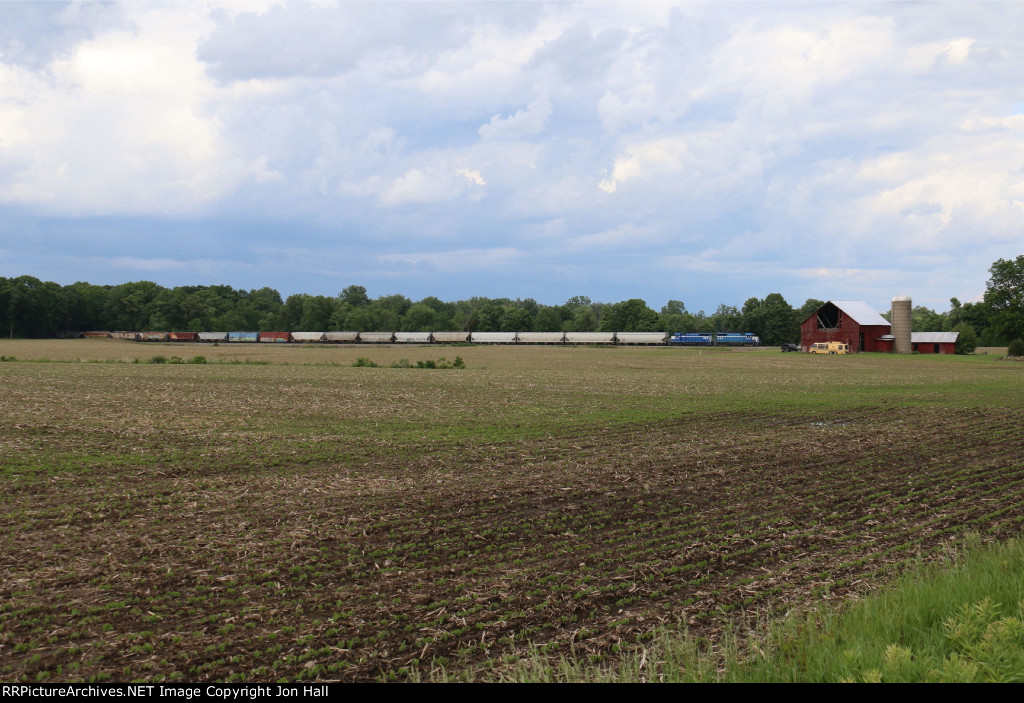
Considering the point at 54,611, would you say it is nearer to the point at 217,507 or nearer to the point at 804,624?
the point at 217,507

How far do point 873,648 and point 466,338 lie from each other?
513ft

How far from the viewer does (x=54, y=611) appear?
7.33 meters

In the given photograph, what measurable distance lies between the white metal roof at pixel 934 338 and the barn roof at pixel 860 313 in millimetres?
5744

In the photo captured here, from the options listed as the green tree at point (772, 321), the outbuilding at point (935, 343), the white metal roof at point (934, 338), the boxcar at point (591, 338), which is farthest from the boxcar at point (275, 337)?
the outbuilding at point (935, 343)

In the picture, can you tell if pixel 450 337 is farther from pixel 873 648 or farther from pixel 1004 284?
pixel 873 648

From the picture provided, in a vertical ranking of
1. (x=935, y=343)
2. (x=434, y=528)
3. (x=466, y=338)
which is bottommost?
(x=434, y=528)

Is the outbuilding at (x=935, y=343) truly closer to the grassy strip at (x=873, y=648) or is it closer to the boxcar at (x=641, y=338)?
the boxcar at (x=641, y=338)

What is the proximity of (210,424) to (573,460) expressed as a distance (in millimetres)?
12692

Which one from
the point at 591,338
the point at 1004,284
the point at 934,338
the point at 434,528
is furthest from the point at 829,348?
the point at 434,528

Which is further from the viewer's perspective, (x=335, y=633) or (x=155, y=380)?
(x=155, y=380)

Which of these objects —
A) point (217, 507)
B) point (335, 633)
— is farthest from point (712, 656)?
point (217, 507)

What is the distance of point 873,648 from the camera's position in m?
5.49
